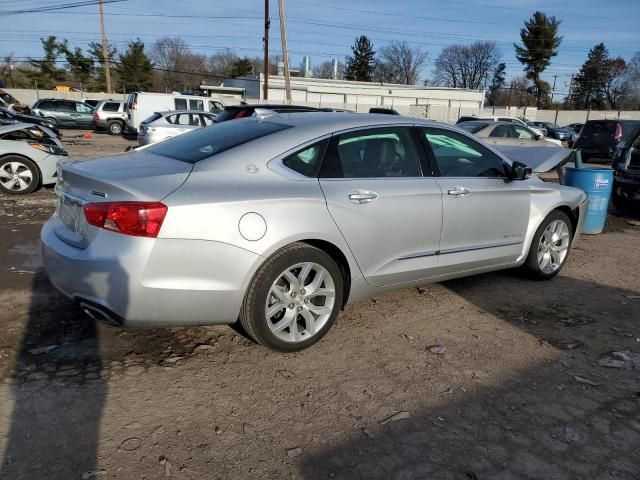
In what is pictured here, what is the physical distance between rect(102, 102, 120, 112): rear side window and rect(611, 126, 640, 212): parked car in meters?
23.4

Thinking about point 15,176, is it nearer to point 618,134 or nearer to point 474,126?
point 474,126

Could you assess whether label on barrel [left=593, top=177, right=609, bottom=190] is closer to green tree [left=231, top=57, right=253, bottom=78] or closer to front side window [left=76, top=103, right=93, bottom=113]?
front side window [left=76, top=103, right=93, bottom=113]

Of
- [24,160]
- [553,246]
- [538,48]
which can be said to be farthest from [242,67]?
[553,246]

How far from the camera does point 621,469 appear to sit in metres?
2.45

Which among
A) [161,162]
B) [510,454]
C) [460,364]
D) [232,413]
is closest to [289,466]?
[232,413]

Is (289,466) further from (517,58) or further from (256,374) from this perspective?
(517,58)

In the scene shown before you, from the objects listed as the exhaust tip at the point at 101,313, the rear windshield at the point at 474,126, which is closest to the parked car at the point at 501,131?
the rear windshield at the point at 474,126

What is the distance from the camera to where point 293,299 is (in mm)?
3400

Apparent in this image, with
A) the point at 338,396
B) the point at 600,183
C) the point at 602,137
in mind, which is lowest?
the point at 338,396

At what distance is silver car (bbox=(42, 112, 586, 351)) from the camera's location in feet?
9.53

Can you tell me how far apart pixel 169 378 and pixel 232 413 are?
557mm

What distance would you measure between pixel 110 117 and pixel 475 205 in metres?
24.9

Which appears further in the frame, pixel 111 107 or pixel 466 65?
pixel 466 65

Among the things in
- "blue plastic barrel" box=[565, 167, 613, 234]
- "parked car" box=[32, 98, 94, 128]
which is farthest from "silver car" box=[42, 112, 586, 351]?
"parked car" box=[32, 98, 94, 128]
